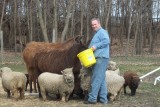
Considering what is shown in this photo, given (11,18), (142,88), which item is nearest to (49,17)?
(11,18)

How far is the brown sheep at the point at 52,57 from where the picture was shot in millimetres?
9031

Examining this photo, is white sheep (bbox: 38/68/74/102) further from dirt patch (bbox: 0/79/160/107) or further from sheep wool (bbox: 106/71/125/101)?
sheep wool (bbox: 106/71/125/101)

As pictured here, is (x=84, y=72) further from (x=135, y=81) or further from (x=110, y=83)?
(x=135, y=81)

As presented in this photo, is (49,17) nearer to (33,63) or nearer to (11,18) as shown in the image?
(11,18)

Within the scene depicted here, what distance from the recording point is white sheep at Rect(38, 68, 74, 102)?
8.32m

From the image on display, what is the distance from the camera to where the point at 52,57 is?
9461 millimetres

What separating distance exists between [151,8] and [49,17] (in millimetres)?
9633

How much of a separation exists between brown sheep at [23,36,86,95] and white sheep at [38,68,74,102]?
530mm

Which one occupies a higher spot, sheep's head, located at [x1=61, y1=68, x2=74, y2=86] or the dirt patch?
sheep's head, located at [x1=61, y1=68, x2=74, y2=86]

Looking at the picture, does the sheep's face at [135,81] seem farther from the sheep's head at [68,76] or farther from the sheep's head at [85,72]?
the sheep's head at [68,76]

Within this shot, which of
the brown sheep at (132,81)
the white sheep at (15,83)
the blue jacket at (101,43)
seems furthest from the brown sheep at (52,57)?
the brown sheep at (132,81)

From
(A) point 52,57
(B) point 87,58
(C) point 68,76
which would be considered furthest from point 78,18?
(B) point 87,58

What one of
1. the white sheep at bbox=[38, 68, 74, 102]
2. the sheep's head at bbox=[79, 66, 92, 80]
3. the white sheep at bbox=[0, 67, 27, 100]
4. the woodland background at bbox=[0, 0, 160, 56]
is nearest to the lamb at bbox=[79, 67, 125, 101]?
the sheep's head at bbox=[79, 66, 92, 80]

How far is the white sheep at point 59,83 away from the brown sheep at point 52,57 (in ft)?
1.74
